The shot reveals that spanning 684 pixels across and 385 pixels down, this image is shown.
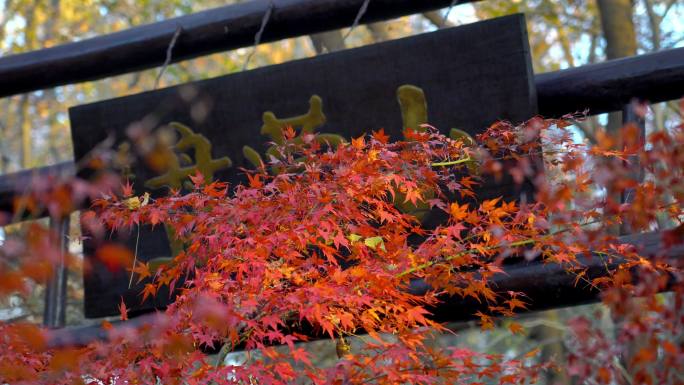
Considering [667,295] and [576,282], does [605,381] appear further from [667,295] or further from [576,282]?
[667,295]

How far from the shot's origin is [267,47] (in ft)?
47.1

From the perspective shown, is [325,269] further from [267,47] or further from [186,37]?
[267,47]

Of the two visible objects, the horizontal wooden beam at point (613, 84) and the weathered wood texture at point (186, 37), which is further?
the weathered wood texture at point (186, 37)

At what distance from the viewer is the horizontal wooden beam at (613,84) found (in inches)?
194

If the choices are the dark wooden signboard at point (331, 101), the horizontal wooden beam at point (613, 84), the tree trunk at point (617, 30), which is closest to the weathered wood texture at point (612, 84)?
the horizontal wooden beam at point (613, 84)

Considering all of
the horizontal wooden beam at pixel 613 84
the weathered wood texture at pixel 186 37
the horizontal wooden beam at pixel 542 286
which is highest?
the weathered wood texture at pixel 186 37

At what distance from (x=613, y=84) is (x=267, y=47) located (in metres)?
9.83

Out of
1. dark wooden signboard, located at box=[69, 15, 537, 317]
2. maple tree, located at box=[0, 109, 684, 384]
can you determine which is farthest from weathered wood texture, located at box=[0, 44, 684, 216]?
maple tree, located at box=[0, 109, 684, 384]

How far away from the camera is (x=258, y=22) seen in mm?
5855

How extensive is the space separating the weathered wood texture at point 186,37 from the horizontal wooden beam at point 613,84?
83 centimetres

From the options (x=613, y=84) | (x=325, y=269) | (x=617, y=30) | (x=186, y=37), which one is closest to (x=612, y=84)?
(x=613, y=84)

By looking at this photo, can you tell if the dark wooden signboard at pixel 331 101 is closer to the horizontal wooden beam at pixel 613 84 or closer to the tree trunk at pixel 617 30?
Result: the horizontal wooden beam at pixel 613 84

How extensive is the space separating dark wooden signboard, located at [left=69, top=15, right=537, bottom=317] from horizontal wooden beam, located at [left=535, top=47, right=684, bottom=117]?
0.49 m

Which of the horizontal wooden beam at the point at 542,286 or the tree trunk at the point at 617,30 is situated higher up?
the tree trunk at the point at 617,30
